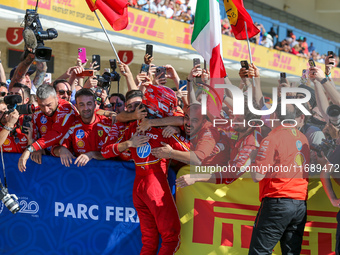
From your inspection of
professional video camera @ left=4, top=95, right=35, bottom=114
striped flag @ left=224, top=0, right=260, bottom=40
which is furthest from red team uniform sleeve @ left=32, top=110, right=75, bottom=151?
striped flag @ left=224, top=0, right=260, bottom=40

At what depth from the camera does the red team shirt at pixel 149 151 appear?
5180 mm

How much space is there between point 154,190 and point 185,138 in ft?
2.07

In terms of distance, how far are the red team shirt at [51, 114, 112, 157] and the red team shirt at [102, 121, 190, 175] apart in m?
0.69

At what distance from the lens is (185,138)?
529 centimetres

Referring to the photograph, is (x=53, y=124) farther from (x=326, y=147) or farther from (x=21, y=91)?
(x=326, y=147)

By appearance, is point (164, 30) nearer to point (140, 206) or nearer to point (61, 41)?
point (61, 41)

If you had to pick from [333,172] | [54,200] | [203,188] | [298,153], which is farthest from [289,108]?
[54,200]

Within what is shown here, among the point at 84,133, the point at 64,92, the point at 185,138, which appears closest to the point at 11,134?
the point at 84,133

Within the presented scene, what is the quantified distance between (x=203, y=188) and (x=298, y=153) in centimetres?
112

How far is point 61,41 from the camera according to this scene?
17.1 metres

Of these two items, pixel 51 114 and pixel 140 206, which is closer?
pixel 140 206

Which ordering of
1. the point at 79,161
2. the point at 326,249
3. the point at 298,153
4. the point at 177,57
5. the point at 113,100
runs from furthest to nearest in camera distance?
the point at 177,57 < the point at 113,100 < the point at 79,161 < the point at 326,249 < the point at 298,153

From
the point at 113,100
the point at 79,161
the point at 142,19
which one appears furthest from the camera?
the point at 142,19

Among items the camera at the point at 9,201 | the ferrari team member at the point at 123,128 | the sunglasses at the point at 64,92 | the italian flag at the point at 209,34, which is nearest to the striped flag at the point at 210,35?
the italian flag at the point at 209,34
